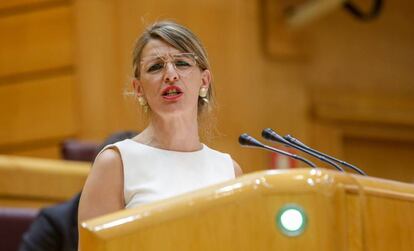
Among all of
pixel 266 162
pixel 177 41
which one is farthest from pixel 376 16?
pixel 177 41

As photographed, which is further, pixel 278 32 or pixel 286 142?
pixel 278 32

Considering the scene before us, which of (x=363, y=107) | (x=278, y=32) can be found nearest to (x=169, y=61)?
(x=278, y=32)

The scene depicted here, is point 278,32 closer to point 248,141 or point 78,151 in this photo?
point 78,151

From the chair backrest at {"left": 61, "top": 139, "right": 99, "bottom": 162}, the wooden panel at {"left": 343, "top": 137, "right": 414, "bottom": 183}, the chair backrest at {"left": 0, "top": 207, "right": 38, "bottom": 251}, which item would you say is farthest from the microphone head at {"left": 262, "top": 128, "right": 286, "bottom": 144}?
the wooden panel at {"left": 343, "top": 137, "right": 414, "bottom": 183}

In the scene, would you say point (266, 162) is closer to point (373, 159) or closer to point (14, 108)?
point (373, 159)

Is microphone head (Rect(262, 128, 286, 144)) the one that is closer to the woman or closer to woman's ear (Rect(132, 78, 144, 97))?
the woman

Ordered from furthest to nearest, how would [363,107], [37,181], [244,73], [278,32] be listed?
1. [363,107]
2. [278,32]
3. [244,73]
4. [37,181]

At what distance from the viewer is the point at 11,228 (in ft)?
8.11

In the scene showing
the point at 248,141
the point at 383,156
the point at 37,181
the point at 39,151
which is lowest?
the point at 383,156

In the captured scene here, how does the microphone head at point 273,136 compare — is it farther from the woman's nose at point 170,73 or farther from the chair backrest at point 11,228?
the chair backrest at point 11,228

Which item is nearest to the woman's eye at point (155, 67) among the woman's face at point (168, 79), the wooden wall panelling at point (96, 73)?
the woman's face at point (168, 79)

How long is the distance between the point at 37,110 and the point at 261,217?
282 centimetres

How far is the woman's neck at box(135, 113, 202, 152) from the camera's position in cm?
139

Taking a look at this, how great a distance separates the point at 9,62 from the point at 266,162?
1179 millimetres
